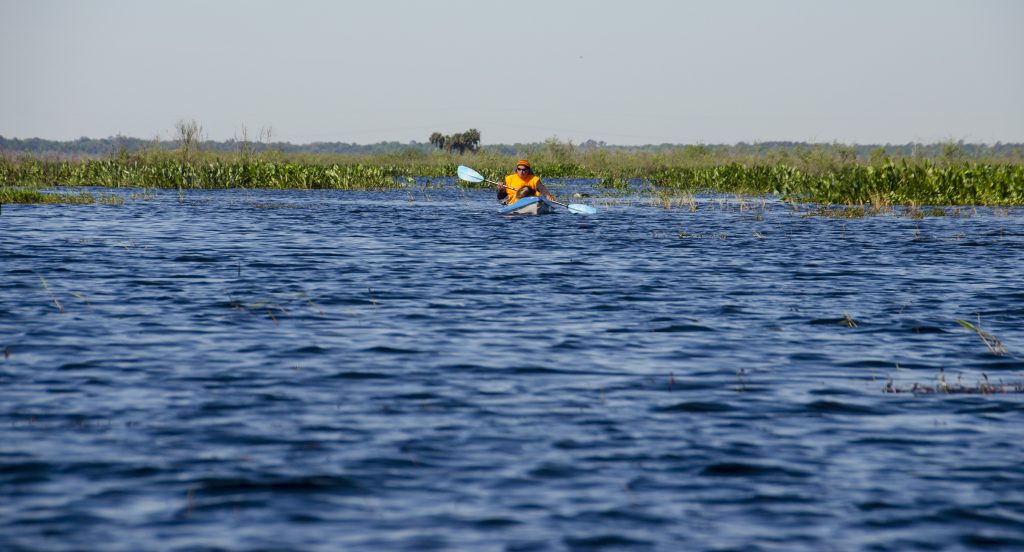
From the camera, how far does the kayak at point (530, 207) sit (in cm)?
2889

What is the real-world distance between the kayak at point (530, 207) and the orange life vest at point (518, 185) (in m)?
0.30

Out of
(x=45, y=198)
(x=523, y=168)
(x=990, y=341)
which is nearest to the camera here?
(x=990, y=341)

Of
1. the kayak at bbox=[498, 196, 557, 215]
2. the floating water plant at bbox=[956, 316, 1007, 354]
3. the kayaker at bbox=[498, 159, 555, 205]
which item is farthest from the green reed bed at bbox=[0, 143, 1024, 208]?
the floating water plant at bbox=[956, 316, 1007, 354]

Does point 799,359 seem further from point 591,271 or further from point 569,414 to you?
point 591,271

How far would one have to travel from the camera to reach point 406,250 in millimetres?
21375

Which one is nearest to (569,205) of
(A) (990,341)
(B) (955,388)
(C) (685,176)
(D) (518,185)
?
(D) (518,185)

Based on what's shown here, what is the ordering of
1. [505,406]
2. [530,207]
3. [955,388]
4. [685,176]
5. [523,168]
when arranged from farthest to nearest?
[685,176], [530,207], [523,168], [955,388], [505,406]

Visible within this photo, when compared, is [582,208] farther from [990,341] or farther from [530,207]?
[990,341]

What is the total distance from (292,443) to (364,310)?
610 centimetres

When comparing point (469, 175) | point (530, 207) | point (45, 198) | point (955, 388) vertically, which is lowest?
point (45, 198)

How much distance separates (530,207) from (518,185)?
0.76 m

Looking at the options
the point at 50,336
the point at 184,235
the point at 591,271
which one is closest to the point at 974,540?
the point at 50,336

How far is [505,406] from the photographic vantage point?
8.29 m

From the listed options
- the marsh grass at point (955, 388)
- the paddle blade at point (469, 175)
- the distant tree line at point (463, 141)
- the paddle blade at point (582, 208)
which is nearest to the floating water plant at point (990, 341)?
the marsh grass at point (955, 388)
